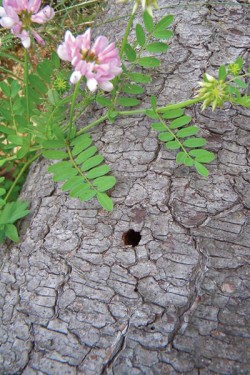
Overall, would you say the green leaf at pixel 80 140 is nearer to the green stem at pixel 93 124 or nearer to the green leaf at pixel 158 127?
the green stem at pixel 93 124

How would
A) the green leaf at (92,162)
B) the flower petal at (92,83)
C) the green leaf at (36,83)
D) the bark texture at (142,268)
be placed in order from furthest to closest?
the green leaf at (36,83), the green leaf at (92,162), the flower petal at (92,83), the bark texture at (142,268)

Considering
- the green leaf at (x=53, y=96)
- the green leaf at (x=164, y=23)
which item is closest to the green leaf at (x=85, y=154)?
the green leaf at (x=53, y=96)

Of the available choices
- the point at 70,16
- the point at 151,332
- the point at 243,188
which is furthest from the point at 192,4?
the point at 151,332

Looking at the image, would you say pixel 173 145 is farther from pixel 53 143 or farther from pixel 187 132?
pixel 53 143

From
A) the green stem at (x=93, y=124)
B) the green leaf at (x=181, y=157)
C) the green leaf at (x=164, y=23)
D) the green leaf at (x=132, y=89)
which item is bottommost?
the green leaf at (x=181, y=157)

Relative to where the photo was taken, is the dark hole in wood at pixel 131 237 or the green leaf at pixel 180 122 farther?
the green leaf at pixel 180 122

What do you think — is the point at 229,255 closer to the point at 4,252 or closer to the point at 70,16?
the point at 4,252

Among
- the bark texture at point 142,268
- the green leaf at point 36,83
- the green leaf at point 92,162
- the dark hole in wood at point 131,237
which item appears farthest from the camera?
the green leaf at point 36,83

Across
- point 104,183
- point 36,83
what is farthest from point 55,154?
point 36,83
